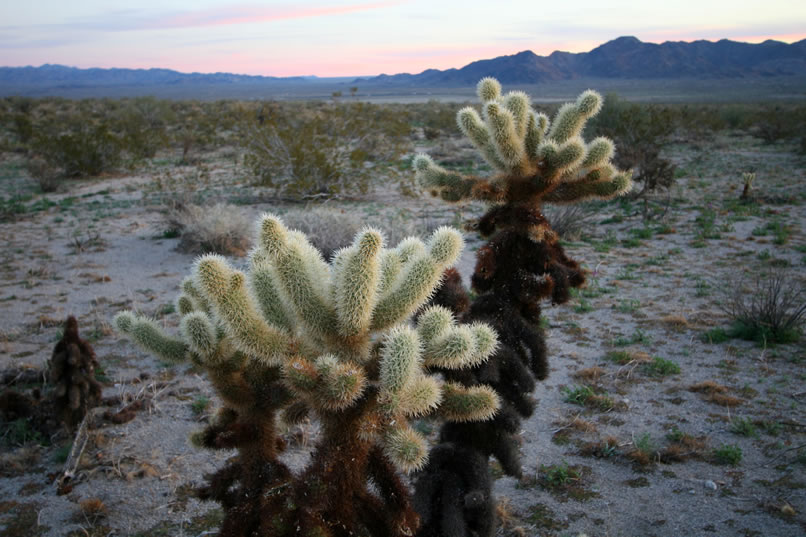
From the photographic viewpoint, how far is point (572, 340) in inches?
264

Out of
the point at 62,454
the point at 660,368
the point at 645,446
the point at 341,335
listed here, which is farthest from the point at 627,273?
the point at 341,335

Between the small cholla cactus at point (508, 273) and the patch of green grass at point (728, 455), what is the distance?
7.03 ft

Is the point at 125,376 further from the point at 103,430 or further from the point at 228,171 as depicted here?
the point at 228,171

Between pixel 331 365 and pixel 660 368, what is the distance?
4921 millimetres

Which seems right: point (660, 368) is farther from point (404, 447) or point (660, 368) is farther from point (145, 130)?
point (145, 130)

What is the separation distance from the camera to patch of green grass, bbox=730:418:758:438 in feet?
14.9

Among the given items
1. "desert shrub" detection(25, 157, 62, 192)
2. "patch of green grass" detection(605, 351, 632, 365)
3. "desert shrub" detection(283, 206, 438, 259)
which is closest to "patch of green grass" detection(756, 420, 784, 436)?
"patch of green grass" detection(605, 351, 632, 365)

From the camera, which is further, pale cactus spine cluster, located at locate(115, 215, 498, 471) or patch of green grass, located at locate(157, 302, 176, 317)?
patch of green grass, located at locate(157, 302, 176, 317)

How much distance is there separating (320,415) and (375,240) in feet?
2.12

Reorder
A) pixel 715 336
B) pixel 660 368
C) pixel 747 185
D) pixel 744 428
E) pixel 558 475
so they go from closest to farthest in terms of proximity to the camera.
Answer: pixel 558 475, pixel 744 428, pixel 660 368, pixel 715 336, pixel 747 185

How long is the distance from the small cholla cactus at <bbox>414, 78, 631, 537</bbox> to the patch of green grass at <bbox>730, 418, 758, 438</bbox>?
251cm

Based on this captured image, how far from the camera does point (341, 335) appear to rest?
78.7 inches

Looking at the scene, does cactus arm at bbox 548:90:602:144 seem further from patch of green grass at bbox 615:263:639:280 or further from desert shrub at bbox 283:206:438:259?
patch of green grass at bbox 615:263:639:280

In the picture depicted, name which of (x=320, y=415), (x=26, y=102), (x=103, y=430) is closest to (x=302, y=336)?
(x=320, y=415)
